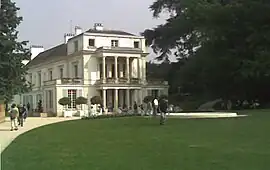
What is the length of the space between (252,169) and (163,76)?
5851 centimetres

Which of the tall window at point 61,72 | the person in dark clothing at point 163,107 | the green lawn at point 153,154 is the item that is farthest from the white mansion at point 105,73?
the green lawn at point 153,154

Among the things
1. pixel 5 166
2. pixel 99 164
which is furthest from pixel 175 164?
pixel 5 166

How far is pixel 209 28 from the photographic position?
44938mm

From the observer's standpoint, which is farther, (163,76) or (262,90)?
(163,76)

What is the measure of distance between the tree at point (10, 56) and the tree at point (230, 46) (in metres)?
15.4

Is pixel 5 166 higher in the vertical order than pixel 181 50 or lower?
lower

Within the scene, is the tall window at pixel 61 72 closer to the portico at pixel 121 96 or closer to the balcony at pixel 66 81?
the balcony at pixel 66 81

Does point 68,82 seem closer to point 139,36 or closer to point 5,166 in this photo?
point 139,36

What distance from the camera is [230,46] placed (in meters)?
46.3

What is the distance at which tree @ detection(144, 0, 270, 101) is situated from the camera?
4216cm

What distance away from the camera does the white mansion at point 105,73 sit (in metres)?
64.7

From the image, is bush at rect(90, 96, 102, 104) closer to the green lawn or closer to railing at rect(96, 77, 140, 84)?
railing at rect(96, 77, 140, 84)

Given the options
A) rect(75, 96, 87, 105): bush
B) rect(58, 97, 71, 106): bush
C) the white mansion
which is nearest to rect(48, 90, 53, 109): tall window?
the white mansion

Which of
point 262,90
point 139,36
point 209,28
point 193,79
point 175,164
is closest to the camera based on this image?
Result: point 175,164
